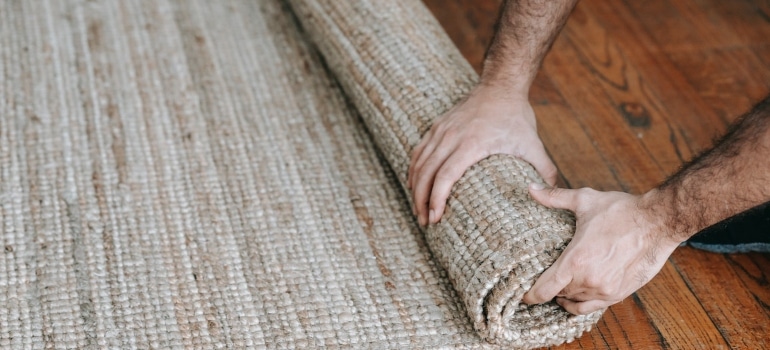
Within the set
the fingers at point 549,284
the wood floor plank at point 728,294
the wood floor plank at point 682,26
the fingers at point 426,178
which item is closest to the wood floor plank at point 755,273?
the wood floor plank at point 728,294

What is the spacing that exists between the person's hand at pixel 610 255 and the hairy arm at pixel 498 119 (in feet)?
0.69

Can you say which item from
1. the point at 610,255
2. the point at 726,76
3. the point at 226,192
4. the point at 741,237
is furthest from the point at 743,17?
the point at 226,192

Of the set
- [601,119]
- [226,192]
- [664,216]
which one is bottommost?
[226,192]

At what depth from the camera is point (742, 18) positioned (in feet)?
6.28

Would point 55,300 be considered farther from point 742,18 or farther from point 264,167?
point 742,18

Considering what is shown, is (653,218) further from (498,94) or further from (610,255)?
(498,94)

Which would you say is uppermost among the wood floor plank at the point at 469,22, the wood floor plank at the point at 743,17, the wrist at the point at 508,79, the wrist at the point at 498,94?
the wrist at the point at 508,79

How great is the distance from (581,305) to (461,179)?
26 centimetres

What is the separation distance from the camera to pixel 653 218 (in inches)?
38.9

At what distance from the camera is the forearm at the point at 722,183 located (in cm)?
93

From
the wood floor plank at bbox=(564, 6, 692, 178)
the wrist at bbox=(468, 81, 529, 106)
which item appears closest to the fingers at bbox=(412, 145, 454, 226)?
the wrist at bbox=(468, 81, 529, 106)

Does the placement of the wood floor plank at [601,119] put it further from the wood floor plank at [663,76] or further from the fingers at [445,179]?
the fingers at [445,179]

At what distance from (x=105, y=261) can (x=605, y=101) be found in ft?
3.35

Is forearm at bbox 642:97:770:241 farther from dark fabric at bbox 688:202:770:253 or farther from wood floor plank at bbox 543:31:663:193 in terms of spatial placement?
wood floor plank at bbox 543:31:663:193
